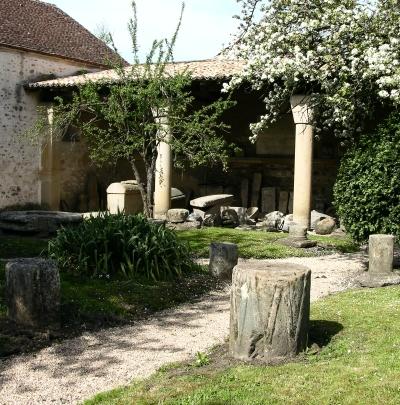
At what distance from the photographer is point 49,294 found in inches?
229

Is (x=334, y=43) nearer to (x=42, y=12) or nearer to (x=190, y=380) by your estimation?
(x=190, y=380)

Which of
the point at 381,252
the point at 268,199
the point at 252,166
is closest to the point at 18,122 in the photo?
the point at 252,166

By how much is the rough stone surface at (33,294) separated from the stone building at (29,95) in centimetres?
1064

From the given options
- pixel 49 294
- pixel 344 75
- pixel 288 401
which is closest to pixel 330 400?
pixel 288 401

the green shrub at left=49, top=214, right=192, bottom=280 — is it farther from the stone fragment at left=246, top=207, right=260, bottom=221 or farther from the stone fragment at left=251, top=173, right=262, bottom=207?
the stone fragment at left=251, top=173, right=262, bottom=207

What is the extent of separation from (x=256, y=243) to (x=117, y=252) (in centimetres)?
412

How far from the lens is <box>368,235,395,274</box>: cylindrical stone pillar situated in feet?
26.6

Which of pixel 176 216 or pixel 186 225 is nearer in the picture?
pixel 186 225

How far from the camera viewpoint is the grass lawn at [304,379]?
392cm

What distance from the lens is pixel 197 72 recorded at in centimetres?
1410

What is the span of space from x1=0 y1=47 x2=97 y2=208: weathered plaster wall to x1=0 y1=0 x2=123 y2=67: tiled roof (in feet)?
1.20

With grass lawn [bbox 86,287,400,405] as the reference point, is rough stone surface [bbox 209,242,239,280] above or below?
above

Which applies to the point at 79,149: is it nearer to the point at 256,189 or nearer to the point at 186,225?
the point at 256,189

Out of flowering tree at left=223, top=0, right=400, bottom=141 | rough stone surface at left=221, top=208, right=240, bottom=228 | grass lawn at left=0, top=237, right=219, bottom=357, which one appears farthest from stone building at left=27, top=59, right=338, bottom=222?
grass lawn at left=0, top=237, right=219, bottom=357
